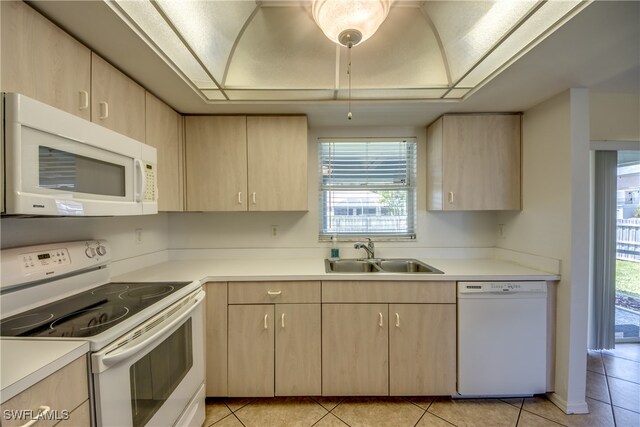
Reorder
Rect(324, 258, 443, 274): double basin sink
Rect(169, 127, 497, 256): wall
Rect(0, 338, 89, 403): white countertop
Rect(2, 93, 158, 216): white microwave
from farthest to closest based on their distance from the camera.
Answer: Rect(169, 127, 497, 256): wall
Rect(324, 258, 443, 274): double basin sink
Rect(2, 93, 158, 216): white microwave
Rect(0, 338, 89, 403): white countertop

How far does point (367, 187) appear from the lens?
2.53m

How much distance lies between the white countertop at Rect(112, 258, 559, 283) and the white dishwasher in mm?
76

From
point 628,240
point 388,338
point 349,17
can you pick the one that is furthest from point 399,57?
point 628,240

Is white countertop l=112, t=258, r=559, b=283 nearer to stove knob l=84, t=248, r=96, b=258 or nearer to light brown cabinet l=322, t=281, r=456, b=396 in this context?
light brown cabinet l=322, t=281, r=456, b=396

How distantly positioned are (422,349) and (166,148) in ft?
7.78

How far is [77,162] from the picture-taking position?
1.01m

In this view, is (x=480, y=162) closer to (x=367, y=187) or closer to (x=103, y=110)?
(x=367, y=187)

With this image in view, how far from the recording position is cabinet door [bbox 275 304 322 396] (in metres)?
1.79

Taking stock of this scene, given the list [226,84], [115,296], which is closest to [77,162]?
[115,296]

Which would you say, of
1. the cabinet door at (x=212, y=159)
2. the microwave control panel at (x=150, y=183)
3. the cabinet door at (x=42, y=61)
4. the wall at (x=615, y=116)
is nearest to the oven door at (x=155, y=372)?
the microwave control panel at (x=150, y=183)

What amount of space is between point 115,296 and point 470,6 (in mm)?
2433

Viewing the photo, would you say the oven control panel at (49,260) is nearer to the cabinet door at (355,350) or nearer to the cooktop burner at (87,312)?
the cooktop burner at (87,312)

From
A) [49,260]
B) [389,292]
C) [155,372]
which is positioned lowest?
[155,372]

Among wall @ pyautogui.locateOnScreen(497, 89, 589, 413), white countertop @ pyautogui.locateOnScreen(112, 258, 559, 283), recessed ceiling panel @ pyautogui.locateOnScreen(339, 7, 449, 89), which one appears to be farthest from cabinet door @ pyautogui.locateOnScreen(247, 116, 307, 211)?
wall @ pyautogui.locateOnScreen(497, 89, 589, 413)
